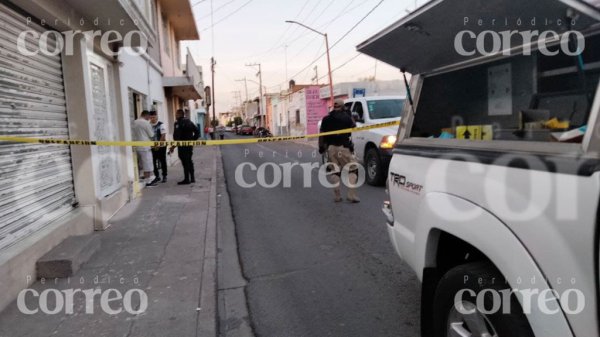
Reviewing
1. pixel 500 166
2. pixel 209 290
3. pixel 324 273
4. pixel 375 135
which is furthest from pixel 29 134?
pixel 375 135

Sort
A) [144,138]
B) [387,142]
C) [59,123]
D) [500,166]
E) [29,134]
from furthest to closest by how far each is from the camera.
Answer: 1. [144,138]
2. [387,142]
3. [59,123]
4. [29,134]
5. [500,166]

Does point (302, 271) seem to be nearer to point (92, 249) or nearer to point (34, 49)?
point (92, 249)

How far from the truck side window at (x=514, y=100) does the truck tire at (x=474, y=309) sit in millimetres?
726

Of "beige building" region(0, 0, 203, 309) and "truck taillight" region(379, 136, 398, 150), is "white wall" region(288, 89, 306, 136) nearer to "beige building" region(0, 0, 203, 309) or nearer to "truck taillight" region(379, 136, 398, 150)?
"truck taillight" region(379, 136, 398, 150)

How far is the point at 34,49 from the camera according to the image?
5.26 meters

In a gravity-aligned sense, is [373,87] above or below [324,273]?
above

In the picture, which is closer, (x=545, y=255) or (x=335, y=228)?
(x=545, y=255)

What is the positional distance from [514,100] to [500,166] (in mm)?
1337

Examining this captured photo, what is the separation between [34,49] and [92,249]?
239 cm

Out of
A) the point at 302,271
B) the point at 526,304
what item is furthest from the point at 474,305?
the point at 302,271

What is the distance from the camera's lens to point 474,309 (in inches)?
88.9

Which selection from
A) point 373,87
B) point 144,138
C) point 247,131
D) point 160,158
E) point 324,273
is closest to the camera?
point 324,273

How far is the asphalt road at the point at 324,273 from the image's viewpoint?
12.0 feet

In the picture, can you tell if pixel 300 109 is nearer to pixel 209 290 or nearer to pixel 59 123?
pixel 59 123
